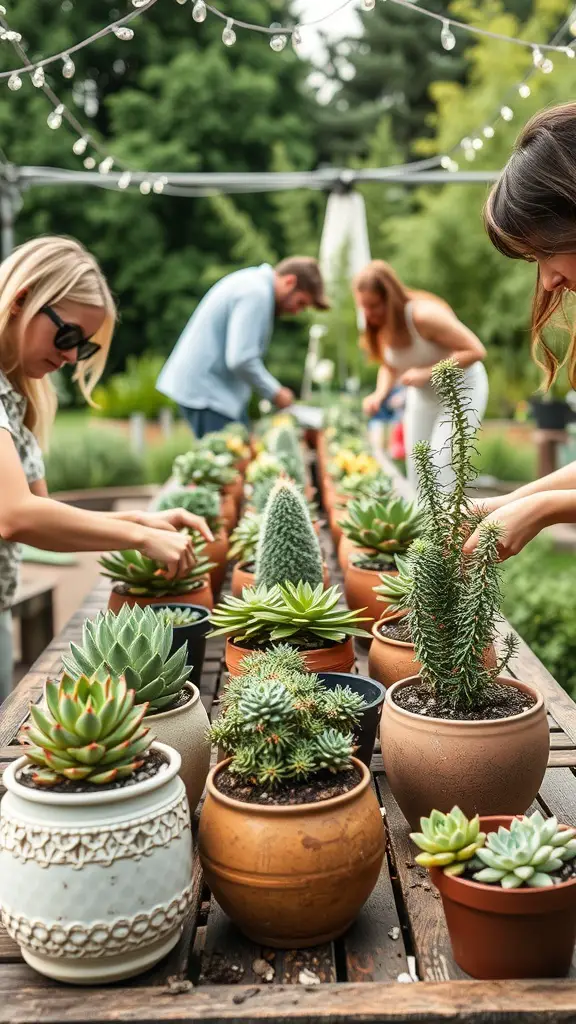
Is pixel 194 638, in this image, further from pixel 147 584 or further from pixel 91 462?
pixel 91 462

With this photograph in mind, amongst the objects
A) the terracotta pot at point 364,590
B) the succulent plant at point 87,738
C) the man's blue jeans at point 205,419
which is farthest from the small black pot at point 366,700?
the man's blue jeans at point 205,419

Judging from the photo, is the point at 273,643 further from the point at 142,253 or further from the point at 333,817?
the point at 142,253

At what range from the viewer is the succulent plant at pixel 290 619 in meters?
1.56

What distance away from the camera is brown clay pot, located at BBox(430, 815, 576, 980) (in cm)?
96

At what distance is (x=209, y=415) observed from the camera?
462cm

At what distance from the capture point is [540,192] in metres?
1.43

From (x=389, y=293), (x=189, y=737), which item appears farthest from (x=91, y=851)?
(x=389, y=293)

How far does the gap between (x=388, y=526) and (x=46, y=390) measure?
2.80ft

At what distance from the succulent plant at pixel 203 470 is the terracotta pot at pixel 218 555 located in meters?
0.55

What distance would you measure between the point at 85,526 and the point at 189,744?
0.53 meters

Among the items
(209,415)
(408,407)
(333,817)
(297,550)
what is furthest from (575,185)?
(209,415)

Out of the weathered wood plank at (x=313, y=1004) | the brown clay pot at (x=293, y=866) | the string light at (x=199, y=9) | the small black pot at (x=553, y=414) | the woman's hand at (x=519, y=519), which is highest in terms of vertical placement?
the string light at (x=199, y=9)

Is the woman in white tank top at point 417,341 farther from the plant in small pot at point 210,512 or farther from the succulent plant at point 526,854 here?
the succulent plant at point 526,854

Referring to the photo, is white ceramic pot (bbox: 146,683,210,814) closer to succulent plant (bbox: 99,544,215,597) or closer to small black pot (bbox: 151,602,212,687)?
small black pot (bbox: 151,602,212,687)
